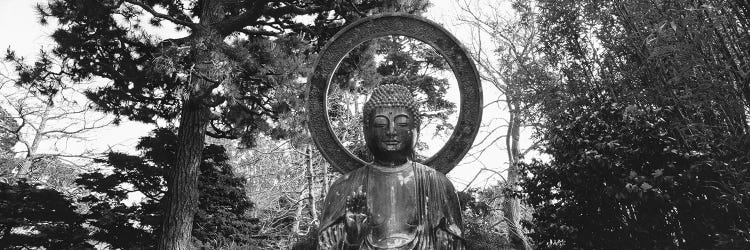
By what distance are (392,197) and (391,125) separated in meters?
0.52

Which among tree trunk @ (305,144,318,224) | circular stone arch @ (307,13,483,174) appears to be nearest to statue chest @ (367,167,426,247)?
circular stone arch @ (307,13,483,174)

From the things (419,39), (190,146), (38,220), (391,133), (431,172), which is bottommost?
(431,172)

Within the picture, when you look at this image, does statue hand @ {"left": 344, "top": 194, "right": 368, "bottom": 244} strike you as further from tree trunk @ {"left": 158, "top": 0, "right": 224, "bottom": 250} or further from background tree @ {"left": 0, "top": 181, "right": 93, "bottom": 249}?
background tree @ {"left": 0, "top": 181, "right": 93, "bottom": 249}

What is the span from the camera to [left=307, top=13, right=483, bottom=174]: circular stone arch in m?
4.33

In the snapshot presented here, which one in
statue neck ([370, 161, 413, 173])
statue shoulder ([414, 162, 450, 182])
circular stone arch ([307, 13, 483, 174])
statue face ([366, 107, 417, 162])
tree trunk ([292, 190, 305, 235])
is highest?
tree trunk ([292, 190, 305, 235])

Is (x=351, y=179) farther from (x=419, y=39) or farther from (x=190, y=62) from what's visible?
(x=190, y=62)

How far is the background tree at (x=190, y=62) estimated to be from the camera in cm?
846

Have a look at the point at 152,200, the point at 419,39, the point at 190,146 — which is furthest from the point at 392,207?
the point at 152,200

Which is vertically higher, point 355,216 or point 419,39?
point 419,39

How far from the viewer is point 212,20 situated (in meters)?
10.1

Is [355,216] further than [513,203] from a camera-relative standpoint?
No

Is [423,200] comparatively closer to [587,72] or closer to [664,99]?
[664,99]

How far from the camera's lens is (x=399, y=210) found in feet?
12.4

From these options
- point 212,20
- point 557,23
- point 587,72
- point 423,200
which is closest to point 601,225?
point 587,72
